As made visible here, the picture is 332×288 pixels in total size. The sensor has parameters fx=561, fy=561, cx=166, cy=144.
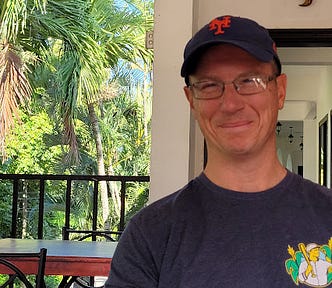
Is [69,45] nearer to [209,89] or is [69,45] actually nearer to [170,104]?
[170,104]

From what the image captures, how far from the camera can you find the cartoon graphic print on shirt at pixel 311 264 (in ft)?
2.62

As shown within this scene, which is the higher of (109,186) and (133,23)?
(133,23)

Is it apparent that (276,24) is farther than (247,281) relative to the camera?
Yes

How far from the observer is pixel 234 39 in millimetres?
857

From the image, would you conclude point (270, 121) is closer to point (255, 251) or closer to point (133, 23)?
point (255, 251)

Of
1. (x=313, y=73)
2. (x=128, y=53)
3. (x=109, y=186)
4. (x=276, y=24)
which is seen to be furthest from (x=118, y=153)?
(x=276, y=24)

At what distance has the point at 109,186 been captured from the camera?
10.9 metres

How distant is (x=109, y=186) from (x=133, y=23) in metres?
3.39

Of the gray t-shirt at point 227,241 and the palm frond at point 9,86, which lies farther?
the palm frond at point 9,86

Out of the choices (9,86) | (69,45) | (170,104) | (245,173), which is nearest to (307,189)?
(245,173)

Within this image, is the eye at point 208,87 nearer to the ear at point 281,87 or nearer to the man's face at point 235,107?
the man's face at point 235,107

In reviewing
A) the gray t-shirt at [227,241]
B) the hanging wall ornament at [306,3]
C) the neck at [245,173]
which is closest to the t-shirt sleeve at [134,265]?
the gray t-shirt at [227,241]

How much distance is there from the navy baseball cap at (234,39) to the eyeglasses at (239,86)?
1.3 inches

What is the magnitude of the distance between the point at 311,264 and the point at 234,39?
0.35 meters
